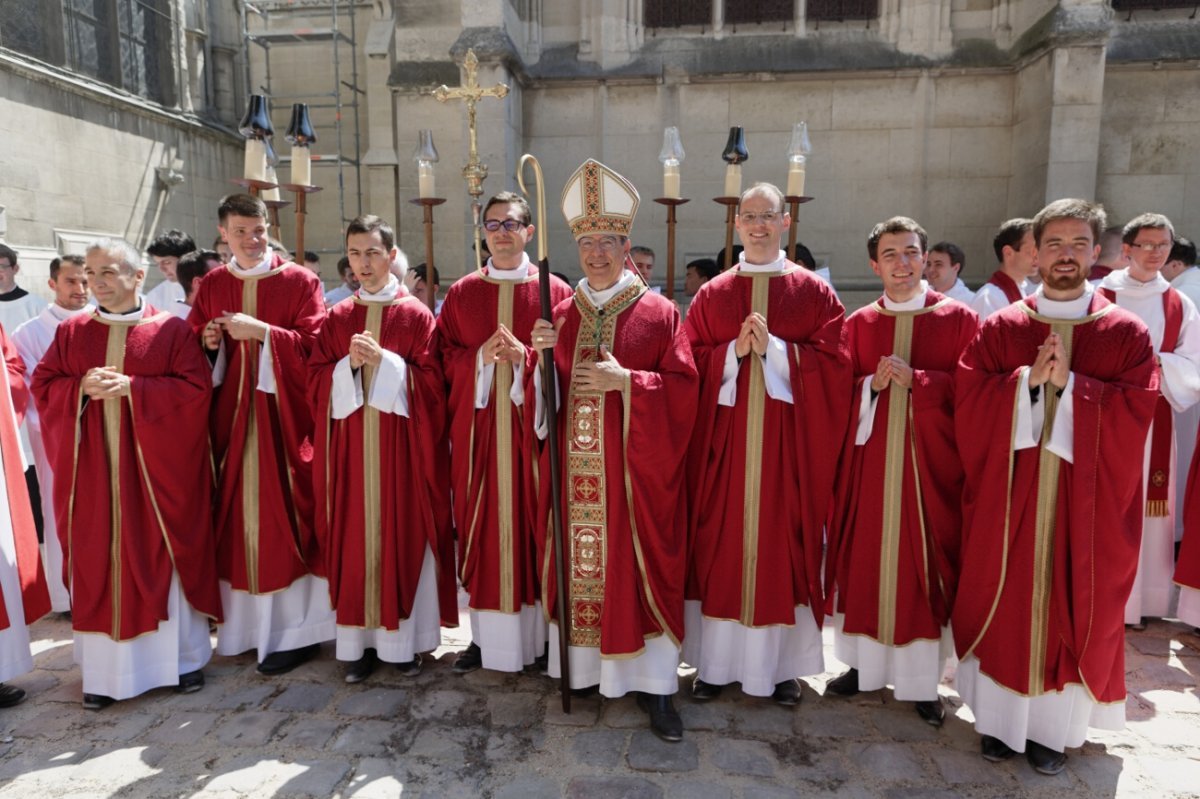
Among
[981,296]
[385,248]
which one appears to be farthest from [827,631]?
[385,248]

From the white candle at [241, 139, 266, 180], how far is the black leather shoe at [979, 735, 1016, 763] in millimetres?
4868

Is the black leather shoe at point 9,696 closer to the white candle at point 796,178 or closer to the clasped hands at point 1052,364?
the white candle at point 796,178

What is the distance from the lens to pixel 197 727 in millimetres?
3684

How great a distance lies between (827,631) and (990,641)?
1.55 metres

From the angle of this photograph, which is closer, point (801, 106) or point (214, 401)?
point (214, 401)

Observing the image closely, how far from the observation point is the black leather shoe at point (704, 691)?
3875mm

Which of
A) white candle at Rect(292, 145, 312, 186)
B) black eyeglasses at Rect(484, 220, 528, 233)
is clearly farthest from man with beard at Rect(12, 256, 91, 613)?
black eyeglasses at Rect(484, 220, 528, 233)

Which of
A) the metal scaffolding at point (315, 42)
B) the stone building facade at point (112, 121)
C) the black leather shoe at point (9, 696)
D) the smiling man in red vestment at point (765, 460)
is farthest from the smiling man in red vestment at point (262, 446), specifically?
the metal scaffolding at point (315, 42)

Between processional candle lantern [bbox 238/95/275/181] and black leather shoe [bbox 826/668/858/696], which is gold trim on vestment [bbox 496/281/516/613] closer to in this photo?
black leather shoe [bbox 826/668/858/696]

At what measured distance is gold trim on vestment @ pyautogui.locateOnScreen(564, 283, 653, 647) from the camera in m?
3.65

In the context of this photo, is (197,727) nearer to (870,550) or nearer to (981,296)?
(870,550)

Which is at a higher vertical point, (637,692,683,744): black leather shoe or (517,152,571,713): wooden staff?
(517,152,571,713): wooden staff

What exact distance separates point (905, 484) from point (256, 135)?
4.30 metres

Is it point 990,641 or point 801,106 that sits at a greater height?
point 801,106
